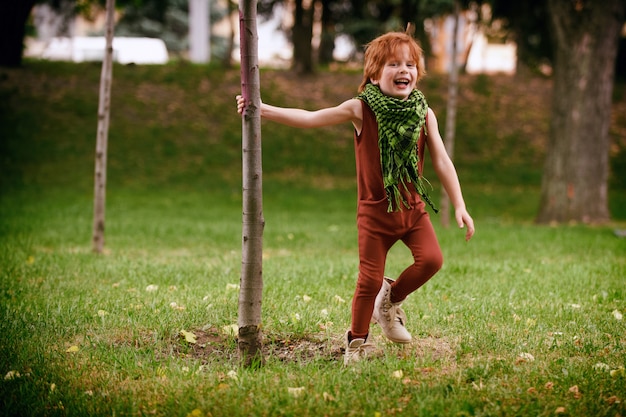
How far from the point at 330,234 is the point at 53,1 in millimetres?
17026

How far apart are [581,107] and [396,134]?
34.5 ft

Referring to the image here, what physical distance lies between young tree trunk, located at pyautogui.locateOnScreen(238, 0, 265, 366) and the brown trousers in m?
0.59

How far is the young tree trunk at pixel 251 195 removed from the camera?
3.94 meters

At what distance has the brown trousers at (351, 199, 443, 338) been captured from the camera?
4.09 metres

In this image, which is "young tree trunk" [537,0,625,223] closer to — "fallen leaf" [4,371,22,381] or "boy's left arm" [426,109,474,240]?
"boy's left arm" [426,109,474,240]

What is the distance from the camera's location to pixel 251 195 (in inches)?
158

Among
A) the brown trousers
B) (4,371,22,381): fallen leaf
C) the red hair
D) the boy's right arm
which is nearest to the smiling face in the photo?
the red hair

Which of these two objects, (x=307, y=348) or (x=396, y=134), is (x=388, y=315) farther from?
(x=396, y=134)

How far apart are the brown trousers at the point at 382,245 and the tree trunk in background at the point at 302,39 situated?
65.8ft

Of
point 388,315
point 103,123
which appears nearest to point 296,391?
point 388,315

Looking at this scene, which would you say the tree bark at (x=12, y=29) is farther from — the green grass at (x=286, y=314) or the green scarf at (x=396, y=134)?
the green scarf at (x=396, y=134)

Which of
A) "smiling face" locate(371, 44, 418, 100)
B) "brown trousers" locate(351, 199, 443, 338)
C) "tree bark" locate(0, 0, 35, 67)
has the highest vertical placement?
"tree bark" locate(0, 0, 35, 67)

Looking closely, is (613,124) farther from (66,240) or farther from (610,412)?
(610,412)

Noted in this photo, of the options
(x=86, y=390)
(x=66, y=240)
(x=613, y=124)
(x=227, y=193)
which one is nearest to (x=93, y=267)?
(x=66, y=240)
